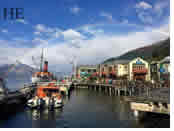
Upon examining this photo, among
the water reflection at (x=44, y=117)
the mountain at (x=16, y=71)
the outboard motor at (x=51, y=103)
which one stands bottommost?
the water reflection at (x=44, y=117)

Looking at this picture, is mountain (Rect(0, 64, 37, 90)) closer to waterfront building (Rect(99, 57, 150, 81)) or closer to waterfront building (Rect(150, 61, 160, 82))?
waterfront building (Rect(99, 57, 150, 81))

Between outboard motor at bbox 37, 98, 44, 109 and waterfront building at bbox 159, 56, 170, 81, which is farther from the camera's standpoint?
waterfront building at bbox 159, 56, 170, 81

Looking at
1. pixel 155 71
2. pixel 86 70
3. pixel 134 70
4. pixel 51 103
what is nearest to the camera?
pixel 51 103

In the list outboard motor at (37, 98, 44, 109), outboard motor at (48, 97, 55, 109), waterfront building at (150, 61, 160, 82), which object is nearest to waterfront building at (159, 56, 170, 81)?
waterfront building at (150, 61, 160, 82)

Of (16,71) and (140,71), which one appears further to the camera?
(140,71)

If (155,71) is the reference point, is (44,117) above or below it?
below

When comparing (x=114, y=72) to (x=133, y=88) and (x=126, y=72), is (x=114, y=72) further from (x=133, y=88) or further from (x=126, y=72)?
(x=133, y=88)

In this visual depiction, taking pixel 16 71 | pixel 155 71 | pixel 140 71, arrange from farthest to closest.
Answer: pixel 140 71, pixel 155 71, pixel 16 71

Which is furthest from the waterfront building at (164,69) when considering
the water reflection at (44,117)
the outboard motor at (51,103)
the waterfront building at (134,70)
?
the water reflection at (44,117)

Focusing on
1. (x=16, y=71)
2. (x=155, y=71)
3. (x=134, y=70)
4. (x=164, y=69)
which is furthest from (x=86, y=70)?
(x=16, y=71)

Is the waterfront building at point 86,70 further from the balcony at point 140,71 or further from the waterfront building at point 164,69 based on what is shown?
the waterfront building at point 164,69

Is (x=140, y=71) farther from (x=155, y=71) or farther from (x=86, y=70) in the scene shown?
(x=86, y=70)

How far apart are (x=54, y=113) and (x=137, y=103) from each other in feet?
45.7
